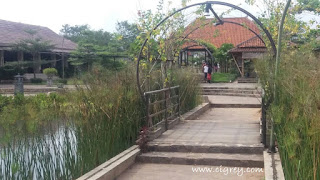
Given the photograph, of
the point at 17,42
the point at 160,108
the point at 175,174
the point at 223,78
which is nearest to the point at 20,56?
the point at 17,42

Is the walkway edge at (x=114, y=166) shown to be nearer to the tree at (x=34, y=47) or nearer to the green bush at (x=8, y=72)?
the tree at (x=34, y=47)

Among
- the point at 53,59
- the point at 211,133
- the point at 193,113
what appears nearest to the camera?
the point at 211,133

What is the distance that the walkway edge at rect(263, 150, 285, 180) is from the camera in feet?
11.6

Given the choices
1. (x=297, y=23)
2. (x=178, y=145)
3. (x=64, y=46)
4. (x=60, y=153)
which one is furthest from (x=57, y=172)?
(x=64, y=46)

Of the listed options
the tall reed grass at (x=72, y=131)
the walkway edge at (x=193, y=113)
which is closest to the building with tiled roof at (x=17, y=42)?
the walkway edge at (x=193, y=113)

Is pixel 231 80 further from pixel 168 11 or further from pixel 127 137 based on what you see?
pixel 127 137

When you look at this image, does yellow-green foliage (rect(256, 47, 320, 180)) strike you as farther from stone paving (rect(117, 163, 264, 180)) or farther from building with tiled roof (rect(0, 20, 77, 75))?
building with tiled roof (rect(0, 20, 77, 75))

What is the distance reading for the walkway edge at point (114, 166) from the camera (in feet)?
12.6

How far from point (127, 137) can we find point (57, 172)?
1183mm

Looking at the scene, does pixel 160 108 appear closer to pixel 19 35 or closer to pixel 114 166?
pixel 114 166

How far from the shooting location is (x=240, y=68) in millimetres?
23203

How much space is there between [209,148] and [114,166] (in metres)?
1.40

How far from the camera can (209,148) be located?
5.00 metres

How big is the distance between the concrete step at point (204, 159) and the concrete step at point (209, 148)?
0.24ft
